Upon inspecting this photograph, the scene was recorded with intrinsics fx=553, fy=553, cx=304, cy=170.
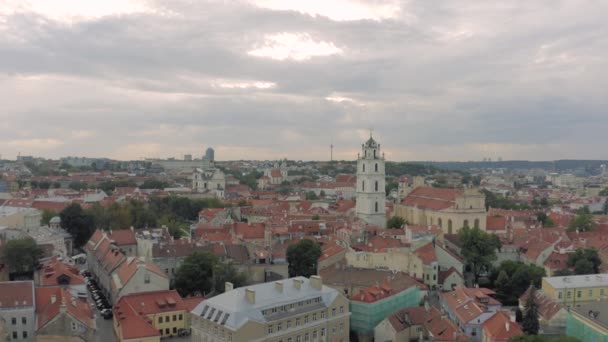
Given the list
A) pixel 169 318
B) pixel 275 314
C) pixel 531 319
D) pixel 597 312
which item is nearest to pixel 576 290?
pixel 597 312

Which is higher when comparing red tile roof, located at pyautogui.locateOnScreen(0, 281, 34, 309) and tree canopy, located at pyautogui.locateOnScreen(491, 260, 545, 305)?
red tile roof, located at pyautogui.locateOnScreen(0, 281, 34, 309)

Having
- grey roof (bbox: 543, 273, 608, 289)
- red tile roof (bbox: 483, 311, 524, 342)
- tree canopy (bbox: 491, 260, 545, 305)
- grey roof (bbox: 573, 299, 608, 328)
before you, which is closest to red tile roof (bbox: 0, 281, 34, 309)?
red tile roof (bbox: 483, 311, 524, 342)

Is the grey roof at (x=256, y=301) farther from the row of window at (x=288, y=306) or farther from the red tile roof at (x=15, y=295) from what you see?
the red tile roof at (x=15, y=295)

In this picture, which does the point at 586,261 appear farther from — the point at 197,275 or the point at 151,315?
the point at 151,315

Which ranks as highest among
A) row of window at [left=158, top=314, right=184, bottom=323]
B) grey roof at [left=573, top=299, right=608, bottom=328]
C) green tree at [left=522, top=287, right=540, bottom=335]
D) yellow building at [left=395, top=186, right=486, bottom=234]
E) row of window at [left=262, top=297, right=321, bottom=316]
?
yellow building at [left=395, top=186, right=486, bottom=234]

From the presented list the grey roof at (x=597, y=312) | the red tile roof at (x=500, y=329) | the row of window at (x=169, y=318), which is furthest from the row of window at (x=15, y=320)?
the grey roof at (x=597, y=312)

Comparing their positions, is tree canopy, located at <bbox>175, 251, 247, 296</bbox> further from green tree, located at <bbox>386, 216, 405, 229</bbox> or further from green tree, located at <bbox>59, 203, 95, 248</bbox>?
green tree, located at <bbox>386, 216, 405, 229</bbox>
